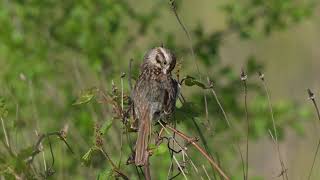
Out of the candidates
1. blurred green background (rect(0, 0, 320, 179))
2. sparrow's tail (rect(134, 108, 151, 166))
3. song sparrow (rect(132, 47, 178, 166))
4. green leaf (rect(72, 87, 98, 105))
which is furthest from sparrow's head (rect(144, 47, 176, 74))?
blurred green background (rect(0, 0, 320, 179))

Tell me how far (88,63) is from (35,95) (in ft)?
1.67

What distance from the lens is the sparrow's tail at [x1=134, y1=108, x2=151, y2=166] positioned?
3943 mm

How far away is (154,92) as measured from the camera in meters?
4.49

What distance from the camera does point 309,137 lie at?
867 centimetres

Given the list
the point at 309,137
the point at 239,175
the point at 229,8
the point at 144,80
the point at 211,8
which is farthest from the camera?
the point at 211,8

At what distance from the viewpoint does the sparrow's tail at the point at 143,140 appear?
12.9 feet

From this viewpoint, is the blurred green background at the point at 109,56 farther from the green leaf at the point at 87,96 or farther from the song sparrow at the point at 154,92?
the green leaf at the point at 87,96

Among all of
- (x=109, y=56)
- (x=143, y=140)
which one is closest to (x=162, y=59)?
(x=143, y=140)

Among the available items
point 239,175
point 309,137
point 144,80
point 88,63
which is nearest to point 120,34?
point 88,63

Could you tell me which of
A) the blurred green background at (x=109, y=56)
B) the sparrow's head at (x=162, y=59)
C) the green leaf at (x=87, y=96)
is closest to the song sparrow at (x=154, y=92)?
the sparrow's head at (x=162, y=59)

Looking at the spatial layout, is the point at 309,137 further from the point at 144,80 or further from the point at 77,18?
the point at 144,80

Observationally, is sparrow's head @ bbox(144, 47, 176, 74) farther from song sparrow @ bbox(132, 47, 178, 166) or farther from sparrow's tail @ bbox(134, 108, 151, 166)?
sparrow's tail @ bbox(134, 108, 151, 166)

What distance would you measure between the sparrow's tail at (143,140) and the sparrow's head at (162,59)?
0.22 meters

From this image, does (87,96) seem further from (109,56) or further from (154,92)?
(109,56)
